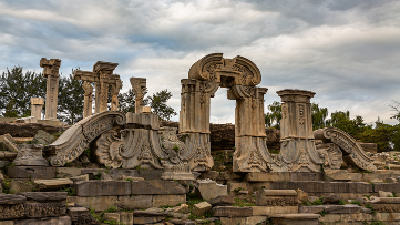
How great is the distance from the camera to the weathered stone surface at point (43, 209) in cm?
760

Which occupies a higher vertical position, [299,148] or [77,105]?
[77,105]

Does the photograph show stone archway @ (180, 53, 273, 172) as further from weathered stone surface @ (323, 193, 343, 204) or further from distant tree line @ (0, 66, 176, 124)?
distant tree line @ (0, 66, 176, 124)

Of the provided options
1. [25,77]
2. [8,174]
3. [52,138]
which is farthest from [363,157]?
[25,77]

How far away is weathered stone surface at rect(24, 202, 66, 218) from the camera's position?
7.60 meters

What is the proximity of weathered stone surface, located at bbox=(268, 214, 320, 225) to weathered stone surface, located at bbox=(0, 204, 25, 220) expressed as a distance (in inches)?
247

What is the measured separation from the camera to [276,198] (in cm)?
1121

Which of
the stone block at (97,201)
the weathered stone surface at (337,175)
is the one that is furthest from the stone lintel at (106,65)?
the stone block at (97,201)

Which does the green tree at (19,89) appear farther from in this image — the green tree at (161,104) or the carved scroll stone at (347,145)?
the carved scroll stone at (347,145)

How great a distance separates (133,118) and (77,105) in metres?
27.1

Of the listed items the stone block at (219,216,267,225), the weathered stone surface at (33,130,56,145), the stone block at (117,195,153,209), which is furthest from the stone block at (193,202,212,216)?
the weathered stone surface at (33,130,56,145)

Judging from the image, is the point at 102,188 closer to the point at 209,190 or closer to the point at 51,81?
the point at 209,190

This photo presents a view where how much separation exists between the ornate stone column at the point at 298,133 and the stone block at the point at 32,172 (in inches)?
326

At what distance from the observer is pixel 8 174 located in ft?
32.3

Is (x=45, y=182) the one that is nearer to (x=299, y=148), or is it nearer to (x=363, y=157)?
(x=299, y=148)
